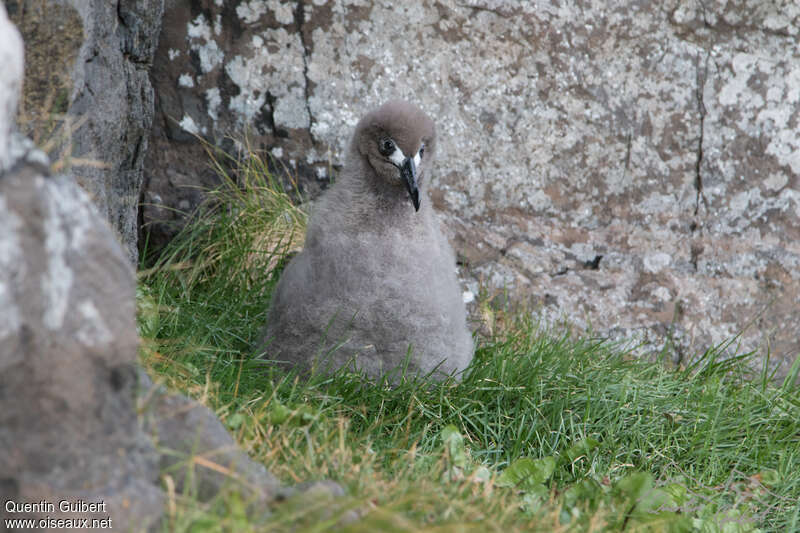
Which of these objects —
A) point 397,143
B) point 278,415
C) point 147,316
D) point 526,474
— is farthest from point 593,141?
point 278,415

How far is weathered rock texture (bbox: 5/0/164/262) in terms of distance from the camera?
3025 mm

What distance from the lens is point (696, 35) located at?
5.09 m

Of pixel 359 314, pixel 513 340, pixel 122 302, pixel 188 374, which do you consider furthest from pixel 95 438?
pixel 513 340

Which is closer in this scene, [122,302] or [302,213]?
[122,302]

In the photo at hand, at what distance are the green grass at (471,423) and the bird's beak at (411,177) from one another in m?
0.76

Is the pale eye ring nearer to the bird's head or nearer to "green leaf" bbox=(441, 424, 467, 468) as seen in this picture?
the bird's head

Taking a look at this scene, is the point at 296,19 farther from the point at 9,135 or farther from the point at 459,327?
the point at 9,135

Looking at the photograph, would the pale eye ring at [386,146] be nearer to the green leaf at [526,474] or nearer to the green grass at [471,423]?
the green grass at [471,423]

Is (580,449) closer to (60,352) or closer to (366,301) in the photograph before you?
(366,301)

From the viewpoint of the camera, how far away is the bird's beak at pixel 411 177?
3.45m

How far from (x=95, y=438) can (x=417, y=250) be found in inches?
79.9

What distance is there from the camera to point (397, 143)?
11.5ft

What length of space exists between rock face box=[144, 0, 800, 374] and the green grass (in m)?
0.41

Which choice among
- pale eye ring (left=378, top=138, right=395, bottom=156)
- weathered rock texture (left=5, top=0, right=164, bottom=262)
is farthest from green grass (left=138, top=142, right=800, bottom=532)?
pale eye ring (left=378, top=138, right=395, bottom=156)
